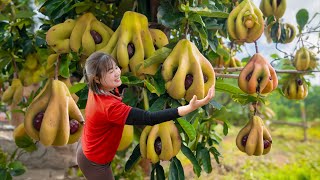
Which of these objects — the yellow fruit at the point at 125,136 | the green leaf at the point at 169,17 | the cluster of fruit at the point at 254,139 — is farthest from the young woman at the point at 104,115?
the cluster of fruit at the point at 254,139

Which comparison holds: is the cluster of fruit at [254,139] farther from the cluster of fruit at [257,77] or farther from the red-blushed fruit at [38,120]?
the red-blushed fruit at [38,120]

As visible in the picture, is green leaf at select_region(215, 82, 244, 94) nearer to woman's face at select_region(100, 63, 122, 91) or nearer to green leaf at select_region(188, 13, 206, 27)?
green leaf at select_region(188, 13, 206, 27)

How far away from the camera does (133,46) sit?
Answer: 109 cm

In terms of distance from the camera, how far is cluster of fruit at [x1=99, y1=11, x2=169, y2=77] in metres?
1.06

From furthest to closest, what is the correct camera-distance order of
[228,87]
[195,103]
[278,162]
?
[278,162] < [228,87] < [195,103]

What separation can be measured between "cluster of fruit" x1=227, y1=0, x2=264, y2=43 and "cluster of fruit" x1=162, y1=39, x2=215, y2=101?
0.62 feet

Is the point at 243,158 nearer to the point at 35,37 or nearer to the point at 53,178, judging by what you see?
the point at 53,178

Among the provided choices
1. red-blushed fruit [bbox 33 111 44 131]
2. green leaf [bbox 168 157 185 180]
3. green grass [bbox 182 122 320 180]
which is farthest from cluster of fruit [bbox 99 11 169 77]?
green grass [bbox 182 122 320 180]

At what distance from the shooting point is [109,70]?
3.12 ft

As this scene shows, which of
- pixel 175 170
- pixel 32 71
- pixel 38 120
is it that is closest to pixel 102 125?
pixel 38 120

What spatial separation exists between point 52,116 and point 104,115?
125 mm

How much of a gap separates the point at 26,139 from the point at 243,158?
2.80 meters

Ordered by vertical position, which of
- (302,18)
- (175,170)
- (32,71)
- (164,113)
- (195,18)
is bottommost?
(175,170)

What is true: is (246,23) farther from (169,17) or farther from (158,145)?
(158,145)
